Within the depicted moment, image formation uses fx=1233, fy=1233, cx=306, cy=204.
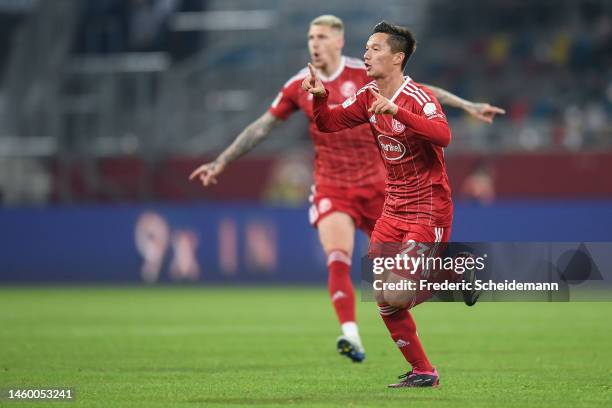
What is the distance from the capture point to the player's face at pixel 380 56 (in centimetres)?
780

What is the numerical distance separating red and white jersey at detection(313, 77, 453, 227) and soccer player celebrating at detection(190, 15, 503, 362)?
7.13 feet

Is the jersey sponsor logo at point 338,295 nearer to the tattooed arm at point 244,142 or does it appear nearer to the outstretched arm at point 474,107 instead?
the tattooed arm at point 244,142

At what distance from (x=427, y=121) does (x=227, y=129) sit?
1626cm

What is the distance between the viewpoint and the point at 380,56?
25.6ft

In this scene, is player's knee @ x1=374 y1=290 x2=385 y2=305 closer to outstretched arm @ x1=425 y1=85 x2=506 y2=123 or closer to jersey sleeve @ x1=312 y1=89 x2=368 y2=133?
jersey sleeve @ x1=312 y1=89 x2=368 y2=133

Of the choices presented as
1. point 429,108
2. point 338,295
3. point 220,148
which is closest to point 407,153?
point 429,108

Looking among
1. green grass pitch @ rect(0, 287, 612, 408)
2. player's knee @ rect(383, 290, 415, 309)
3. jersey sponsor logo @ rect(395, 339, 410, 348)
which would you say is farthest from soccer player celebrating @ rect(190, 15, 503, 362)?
player's knee @ rect(383, 290, 415, 309)

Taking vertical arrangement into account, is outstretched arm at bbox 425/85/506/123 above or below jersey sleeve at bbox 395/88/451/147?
above

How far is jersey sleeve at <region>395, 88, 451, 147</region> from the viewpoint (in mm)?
7327

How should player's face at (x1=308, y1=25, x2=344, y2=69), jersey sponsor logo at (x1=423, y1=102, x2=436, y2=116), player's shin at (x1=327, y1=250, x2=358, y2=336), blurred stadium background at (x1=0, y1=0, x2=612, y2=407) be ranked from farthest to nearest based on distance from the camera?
blurred stadium background at (x1=0, y1=0, x2=612, y2=407) < player's face at (x1=308, y1=25, x2=344, y2=69) < player's shin at (x1=327, y1=250, x2=358, y2=336) < jersey sponsor logo at (x1=423, y1=102, x2=436, y2=116)

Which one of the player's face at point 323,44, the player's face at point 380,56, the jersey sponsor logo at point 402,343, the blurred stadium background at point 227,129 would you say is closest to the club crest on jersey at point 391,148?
the player's face at point 380,56

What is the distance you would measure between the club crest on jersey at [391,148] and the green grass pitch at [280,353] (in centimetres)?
149

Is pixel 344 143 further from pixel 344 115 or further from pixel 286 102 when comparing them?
pixel 344 115

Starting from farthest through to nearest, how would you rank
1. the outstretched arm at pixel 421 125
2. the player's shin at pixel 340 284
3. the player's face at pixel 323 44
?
the player's face at pixel 323 44 < the player's shin at pixel 340 284 < the outstretched arm at pixel 421 125
